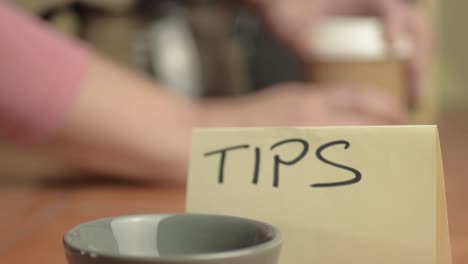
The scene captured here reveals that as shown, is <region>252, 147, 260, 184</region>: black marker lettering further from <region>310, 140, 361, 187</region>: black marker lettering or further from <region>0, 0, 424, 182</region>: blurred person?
<region>0, 0, 424, 182</region>: blurred person

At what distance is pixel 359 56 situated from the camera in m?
0.99

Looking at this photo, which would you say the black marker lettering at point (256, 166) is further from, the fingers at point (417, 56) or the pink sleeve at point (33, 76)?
the fingers at point (417, 56)

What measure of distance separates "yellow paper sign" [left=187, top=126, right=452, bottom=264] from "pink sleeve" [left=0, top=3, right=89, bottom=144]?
0.40m

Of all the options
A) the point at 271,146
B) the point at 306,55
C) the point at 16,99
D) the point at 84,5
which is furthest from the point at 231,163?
the point at 84,5

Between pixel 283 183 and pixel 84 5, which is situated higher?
pixel 84 5

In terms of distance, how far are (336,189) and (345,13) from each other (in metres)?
0.85

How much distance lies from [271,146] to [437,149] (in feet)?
0.27

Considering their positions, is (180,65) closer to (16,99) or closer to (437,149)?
(16,99)

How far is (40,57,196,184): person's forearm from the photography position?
803 millimetres

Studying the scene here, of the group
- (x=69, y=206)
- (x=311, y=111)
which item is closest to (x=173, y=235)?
(x=69, y=206)

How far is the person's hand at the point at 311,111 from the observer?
0.88 meters

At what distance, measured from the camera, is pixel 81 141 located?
0.82 meters

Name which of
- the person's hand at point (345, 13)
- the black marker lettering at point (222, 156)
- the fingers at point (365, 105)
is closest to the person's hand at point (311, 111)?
the fingers at point (365, 105)

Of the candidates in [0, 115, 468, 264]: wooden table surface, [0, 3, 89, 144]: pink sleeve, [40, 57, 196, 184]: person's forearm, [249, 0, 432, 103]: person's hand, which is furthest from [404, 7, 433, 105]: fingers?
[0, 3, 89, 144]: pink sleeve
